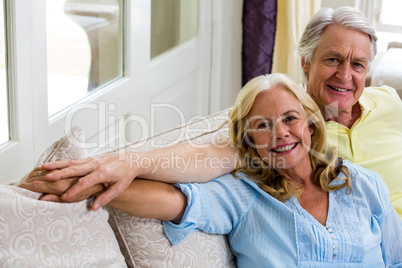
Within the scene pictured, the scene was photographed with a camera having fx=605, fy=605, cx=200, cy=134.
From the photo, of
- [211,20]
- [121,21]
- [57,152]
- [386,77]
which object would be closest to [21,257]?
[57,152]

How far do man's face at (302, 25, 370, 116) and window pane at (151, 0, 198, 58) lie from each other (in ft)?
3.53

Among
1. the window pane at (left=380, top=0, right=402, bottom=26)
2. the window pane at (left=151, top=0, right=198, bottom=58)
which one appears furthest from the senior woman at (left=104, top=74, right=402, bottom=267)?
the window pane at (left=380, top=0, right=402, bottom=26)

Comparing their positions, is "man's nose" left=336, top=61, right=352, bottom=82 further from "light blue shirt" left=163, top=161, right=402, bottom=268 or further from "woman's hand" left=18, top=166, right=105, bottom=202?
"woman's hand" left=18, top=166, right=105, bottom=202

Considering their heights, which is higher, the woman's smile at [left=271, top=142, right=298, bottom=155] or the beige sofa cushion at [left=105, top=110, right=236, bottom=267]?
the woman's smile at [left=271, top=142, right=298, bottom=155]

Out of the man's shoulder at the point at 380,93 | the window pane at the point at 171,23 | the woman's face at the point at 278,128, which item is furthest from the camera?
the window pane at the point at 171,23

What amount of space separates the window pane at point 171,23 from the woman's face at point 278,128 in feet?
4.41

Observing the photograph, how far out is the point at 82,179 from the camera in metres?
1.31

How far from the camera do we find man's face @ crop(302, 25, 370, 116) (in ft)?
6.70

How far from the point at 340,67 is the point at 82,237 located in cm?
115

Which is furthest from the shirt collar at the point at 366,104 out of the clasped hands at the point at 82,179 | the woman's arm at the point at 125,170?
the clasped hands at the point at 82,179

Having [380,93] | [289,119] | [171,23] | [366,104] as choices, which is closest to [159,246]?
Result: [289,119]

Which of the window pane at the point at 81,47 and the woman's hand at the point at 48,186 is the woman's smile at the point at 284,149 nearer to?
the woman's hand at the point at 48,186

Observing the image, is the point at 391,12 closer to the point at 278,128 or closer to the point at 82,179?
the point at 278,128

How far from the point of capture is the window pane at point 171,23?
116 inches
